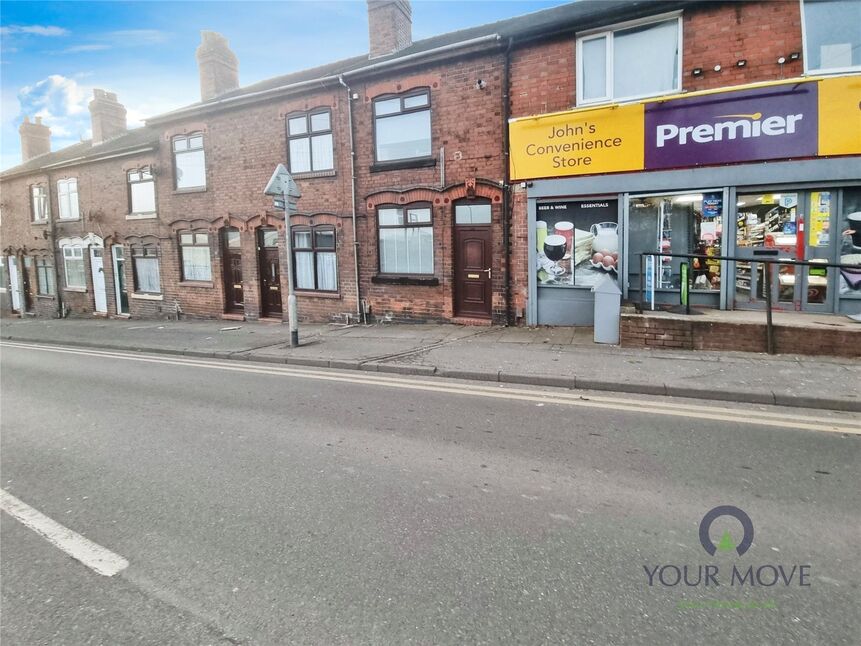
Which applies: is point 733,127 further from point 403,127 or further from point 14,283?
point 14,283

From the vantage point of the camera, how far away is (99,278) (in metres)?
21.2

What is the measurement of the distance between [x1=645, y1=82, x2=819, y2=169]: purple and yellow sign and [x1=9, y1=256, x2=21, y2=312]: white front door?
31.3 meters

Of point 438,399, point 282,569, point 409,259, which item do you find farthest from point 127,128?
point 282,569

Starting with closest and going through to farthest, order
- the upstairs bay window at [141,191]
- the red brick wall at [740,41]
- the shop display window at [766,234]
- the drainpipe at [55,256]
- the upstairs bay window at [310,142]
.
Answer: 1. the red brick wall at [740,41]
2. the shop display window at [766,234]
3. the upstairs bay window at [310,142]
4. the upstairs bay window at [141,191]
5. the drainpipe at [55,256]

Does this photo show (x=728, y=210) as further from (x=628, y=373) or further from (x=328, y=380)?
(x=328, y=380)

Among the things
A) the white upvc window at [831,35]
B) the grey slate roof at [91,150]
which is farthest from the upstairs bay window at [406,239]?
the grey slate roof at [91,150]

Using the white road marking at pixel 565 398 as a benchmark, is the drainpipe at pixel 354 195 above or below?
above

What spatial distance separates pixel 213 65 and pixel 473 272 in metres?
14.0

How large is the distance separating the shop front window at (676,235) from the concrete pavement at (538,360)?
2.04 m

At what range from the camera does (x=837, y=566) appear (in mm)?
2748

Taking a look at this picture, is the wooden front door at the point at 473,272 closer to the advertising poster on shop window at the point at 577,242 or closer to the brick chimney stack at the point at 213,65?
the advertising poster on shop window at the point at 577,242

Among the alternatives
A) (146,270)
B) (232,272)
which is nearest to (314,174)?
(232,272)

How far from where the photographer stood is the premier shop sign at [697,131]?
8727 mm

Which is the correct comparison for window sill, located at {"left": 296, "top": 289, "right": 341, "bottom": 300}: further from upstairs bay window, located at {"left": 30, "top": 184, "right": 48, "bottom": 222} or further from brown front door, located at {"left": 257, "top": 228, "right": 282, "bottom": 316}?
upstairs bay window, located at {"left": 30, "top": 184, "right": 48, "bottom": 222}
